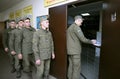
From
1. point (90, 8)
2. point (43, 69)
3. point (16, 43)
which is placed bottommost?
point (43, 69)

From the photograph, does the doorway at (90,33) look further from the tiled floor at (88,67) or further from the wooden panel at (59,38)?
the wooden panel at (59,38)

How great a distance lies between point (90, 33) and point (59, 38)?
2086 mm

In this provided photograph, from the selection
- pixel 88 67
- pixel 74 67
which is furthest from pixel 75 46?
pixel 88 67

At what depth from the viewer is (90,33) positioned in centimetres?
564

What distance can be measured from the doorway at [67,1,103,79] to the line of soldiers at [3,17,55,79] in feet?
2.99

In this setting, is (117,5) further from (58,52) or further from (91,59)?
(91,59)

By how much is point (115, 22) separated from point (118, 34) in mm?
202

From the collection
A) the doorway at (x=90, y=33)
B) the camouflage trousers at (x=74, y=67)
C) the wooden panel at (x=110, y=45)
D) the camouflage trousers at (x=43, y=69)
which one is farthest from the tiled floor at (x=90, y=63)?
the wooden panel at (x=110, y=45)

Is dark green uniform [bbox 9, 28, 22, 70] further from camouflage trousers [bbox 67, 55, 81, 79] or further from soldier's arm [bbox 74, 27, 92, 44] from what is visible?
soldier's arm [bbox 74, 27, 92, 44]

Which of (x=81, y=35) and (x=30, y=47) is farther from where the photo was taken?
(x=30, y=47)

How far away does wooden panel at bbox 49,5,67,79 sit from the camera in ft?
12.2

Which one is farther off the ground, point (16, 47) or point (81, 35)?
point (81, 35)

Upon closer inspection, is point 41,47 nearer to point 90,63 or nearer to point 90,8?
point 90,63

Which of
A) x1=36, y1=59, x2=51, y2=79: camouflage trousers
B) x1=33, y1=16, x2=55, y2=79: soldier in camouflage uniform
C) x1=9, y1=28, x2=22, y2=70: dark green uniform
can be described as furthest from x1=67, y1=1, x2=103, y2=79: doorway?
x1=9, y1=28, x2=22, y2=70: dark green uniform
